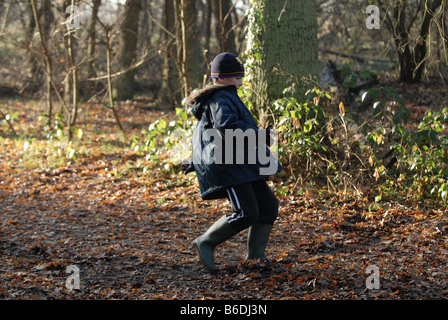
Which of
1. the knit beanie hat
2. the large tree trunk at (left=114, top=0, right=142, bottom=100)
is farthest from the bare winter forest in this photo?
the large tree trunk at (left=114, top=0, right=142, bottom=100)

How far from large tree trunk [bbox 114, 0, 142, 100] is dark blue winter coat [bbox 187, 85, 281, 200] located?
1194cm

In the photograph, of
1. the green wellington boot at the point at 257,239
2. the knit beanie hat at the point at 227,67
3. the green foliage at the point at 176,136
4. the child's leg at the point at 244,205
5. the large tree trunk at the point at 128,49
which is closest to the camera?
the child's leg at the point at 244,205

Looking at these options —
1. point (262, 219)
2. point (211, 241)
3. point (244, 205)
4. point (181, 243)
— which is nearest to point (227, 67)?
point (244, 205)

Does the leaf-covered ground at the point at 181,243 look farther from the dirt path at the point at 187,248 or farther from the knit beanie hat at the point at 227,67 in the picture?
the knit beanie hat at the point at 227,67

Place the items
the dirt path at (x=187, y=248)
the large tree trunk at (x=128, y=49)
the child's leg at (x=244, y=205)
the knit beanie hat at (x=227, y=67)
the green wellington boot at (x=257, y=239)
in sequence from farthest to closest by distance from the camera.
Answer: the large tree trunk at (x=128, y=49)
the green wellington boot at (x=257, y=239)
the knit beanie hat at (x=227, y=67)
the child's leg at (x=244, y=205)
the dirt path at (x=187, y=248)

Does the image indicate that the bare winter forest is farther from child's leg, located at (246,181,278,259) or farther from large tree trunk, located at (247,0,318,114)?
child's leg, located at (246,181,278,259)

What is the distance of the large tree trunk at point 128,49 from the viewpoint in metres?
16.2

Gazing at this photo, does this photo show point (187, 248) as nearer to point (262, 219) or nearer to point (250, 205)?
point (262, 219)

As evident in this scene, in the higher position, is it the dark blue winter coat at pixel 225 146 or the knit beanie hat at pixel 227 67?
the knit beanie hat at pixel 227 67

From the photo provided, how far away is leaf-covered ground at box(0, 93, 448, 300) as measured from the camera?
398cm

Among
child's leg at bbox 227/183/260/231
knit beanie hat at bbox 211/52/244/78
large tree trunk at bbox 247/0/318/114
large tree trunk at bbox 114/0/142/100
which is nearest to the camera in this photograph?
child's leg at bbox 227/183/260/231

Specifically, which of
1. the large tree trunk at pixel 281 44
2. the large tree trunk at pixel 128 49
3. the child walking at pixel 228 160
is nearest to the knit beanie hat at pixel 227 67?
the child walking at pixel 228 160
